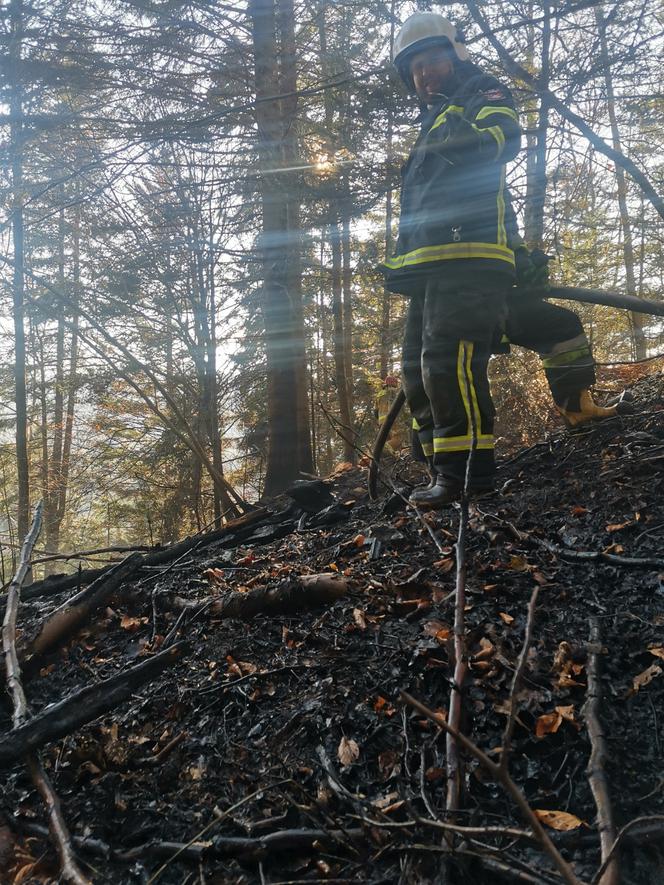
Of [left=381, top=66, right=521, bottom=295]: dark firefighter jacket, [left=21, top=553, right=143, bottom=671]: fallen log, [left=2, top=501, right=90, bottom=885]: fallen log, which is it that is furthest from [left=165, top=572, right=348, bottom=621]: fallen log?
[left=381, top=66, right=521, bottom=295]: dark firefighter jacket

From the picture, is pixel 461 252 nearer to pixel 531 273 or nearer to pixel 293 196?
pixel 531 273

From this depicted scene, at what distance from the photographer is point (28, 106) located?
9297 millimetres

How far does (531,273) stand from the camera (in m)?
3.63

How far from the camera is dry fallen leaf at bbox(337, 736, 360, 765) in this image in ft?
4.87

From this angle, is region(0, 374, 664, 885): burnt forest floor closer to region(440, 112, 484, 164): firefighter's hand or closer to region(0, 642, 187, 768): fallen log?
region(0, 642, 187, 768): fallen log

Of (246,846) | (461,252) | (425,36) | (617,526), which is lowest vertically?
(246,846)

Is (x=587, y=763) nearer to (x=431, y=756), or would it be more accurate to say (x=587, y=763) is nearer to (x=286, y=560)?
(x=431, y=756)

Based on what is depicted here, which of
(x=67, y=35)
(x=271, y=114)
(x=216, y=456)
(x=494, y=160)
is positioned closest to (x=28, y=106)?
(x=67, y=35)

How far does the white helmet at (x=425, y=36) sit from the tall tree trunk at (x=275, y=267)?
15.2 feet

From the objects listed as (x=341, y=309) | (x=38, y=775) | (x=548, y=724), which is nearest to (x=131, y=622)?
(x=38, y=775)

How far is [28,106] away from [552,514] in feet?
36.0

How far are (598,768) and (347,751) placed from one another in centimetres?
64

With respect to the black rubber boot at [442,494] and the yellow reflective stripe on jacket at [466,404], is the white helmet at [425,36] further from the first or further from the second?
the black rubber boot at [442,494]

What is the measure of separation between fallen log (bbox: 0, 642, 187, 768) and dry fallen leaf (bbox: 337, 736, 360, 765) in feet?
2.19
